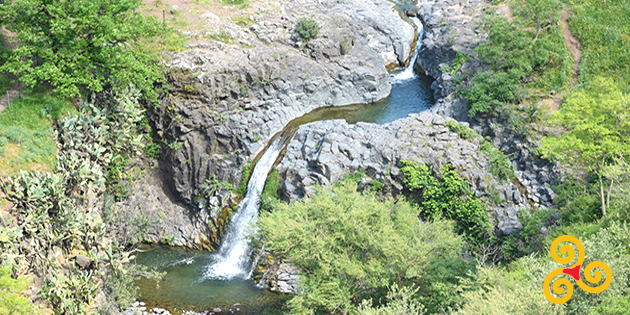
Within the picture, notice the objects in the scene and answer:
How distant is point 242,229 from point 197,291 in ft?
16.7

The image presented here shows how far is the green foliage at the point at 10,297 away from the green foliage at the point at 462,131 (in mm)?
25878

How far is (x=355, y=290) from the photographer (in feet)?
72.6

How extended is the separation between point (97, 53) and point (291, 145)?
14022mm

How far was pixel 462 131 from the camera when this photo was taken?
30.6 meters

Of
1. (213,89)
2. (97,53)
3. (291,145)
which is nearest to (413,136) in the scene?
(291,145)

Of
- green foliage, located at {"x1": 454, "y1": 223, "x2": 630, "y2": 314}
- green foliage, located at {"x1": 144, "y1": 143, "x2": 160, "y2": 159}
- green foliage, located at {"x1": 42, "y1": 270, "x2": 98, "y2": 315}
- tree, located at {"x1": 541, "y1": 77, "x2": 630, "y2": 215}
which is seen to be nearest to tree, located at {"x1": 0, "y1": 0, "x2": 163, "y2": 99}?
green foliage, located at {"x1": 144, "y1": 143, "x2": 160, "y2": 159}

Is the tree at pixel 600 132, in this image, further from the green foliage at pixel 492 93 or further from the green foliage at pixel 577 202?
the green foliage at pixel 492 93

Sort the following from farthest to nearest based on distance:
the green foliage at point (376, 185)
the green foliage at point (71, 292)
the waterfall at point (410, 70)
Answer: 1. the waterfall at point (410, 70)
2. the green foliage at point (376, 185)
3. the green foliage at point (71, 292)

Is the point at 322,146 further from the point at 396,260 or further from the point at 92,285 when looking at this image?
the point at 92,285

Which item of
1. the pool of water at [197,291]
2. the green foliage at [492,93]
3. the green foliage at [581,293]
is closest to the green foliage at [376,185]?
the pool of water at [197,291]

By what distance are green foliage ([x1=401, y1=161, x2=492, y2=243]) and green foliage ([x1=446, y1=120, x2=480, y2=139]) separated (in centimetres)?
344

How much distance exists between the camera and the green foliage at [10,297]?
61.3 ft

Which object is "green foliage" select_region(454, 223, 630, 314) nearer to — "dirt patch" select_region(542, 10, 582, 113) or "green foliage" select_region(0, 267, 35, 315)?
"dirt patch" select_region(542, 10, 582, 113)

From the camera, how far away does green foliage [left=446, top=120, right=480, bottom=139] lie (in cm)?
3053
